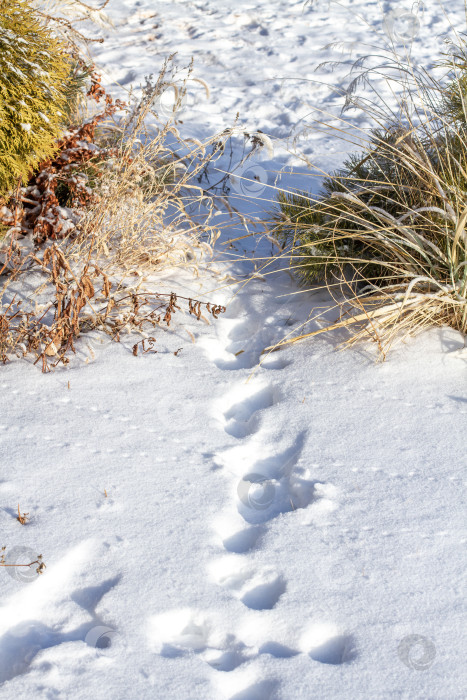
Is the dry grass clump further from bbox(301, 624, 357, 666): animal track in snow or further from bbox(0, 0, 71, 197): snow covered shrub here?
bbox(301, 624, 357, 666): animal track in snow

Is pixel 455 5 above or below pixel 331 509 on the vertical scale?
above

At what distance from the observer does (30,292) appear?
9.02 ft

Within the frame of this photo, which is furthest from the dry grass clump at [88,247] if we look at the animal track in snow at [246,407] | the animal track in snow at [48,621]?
the animal track in snow at [48,621]

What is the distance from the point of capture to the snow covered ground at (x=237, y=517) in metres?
1.43

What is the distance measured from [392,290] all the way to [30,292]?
150cm

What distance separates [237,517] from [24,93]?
1.74 metres

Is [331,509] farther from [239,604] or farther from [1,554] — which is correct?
[1,554]

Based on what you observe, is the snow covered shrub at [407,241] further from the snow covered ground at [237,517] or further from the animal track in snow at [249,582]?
the animal track in snow at [249,582]

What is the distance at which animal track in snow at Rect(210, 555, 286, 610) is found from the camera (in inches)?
63.1

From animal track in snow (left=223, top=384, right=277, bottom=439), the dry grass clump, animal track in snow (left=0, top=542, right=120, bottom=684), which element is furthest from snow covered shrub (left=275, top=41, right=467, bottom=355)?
animal track in snow (left=0, top=542, right=120, bottom=684)

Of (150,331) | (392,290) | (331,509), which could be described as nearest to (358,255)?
(392,290)

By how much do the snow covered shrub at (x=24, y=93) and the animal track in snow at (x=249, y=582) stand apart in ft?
5.52

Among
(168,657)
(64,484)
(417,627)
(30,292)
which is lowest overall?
(417,627)

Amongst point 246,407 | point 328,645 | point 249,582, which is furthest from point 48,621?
point 246,407
